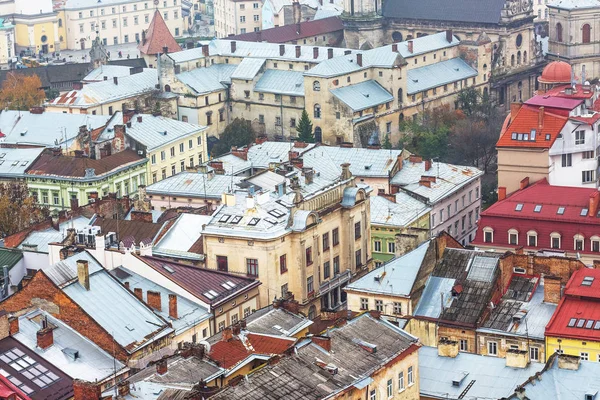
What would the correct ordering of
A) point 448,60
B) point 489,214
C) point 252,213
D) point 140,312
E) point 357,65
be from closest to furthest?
point 140,312 < point 252,213 < point 489,214 < point 357,65 < point 448,60

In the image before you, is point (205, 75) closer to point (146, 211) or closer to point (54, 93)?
point (54, 93)

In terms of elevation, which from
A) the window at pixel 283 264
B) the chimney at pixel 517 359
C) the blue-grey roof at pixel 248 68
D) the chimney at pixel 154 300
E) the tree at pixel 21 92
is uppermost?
the blue-grey roof at pixel 248 68

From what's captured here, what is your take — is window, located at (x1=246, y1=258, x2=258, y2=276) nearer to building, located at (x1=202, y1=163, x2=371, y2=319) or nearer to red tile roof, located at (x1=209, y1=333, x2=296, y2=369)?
building, located at (x1=202, y1=163, x2=371, y2=319)

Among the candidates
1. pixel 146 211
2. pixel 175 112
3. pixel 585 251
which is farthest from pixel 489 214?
pixel 175 112

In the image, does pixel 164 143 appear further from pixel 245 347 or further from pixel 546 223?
pixel 245 347

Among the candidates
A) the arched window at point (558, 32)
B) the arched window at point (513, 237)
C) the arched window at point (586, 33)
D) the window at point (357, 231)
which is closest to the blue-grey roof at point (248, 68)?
the arched window at point (558, 32)

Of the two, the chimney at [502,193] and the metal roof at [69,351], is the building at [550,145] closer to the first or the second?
the chimney at [502,193]

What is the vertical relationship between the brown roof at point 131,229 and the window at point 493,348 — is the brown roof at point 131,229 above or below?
above
